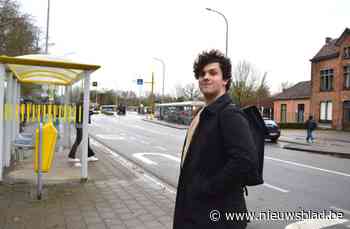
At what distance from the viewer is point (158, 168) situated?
10531 mm

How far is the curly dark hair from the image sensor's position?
8.04ft

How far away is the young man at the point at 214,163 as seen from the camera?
6.91 ft

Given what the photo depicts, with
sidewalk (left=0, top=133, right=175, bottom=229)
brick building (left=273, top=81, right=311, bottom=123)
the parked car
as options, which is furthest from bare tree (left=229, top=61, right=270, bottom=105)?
sidewalk (left=0, top=133, right=175, bottom=229)

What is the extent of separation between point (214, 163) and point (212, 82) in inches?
20.4

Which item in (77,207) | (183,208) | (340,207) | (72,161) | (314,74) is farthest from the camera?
(314,74)

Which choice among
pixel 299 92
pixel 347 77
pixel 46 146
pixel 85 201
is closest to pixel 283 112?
pixel 299 92

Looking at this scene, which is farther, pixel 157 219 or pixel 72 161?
pixel 72 161

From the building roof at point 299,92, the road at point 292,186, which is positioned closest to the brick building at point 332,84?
the building roof at point 299,92

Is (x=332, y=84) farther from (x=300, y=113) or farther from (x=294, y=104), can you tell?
(x=294, y=104)

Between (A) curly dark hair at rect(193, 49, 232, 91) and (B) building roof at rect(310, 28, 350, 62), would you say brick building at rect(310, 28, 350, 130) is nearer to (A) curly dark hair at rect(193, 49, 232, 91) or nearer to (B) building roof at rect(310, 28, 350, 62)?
(B) building roof at rect(310, 28, 350, 62)

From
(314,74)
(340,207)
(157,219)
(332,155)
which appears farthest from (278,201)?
(314,74)

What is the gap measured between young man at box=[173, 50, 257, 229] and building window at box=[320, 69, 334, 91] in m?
42.9

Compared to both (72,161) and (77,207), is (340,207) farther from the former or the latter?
(72,161)

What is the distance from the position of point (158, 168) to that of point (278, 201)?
4.22 metres
